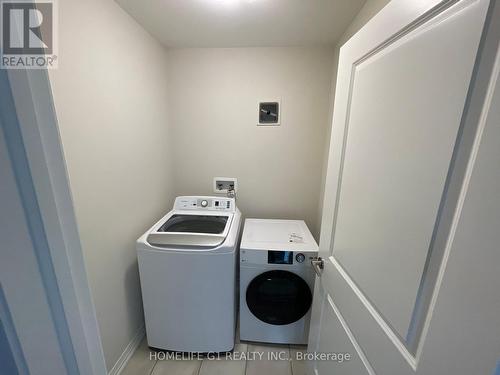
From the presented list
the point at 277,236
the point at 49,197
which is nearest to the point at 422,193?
the point at 49,197

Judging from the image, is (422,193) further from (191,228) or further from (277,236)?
(191,228)

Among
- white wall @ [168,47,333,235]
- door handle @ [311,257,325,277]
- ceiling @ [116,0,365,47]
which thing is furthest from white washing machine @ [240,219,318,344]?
ceiling @ [116,0,365,47]

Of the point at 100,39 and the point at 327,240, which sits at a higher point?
the point at 100,39

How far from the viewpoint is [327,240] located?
108 cm

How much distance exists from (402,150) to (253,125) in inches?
59.4

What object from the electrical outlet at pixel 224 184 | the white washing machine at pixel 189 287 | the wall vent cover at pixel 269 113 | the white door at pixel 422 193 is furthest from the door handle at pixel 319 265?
the wall vent cover at pixel 269 113

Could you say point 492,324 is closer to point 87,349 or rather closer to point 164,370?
point 87,349

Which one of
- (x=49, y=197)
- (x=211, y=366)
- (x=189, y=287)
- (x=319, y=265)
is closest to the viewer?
(x=49, y=197)

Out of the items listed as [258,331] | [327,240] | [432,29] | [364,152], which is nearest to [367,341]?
[327,240]

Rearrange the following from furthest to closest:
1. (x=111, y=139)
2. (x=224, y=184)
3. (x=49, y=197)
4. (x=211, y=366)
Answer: (x=224, y=184) → (x=211, y=366) → (x=111, y=139) → (x=49, y=197)

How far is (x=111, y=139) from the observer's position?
1.26m

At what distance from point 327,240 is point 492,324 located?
2.37 ft

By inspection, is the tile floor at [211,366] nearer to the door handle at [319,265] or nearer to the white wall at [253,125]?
the door handle at [319,265]

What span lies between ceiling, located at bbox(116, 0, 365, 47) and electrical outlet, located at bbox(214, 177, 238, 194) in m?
1.20
